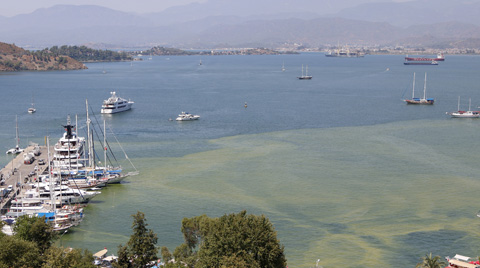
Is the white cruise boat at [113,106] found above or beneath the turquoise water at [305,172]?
above

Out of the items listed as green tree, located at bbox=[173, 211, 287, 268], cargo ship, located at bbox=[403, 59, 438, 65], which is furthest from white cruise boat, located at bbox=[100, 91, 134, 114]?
cargo ship, located at bbox=[403, 59, 438, 65]

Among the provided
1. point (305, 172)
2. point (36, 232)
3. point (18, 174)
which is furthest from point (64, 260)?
point (305, 172)

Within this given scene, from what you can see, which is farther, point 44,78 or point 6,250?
point 44,78

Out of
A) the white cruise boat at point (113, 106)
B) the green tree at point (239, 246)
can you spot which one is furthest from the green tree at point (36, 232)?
the white cruise boat at point (113, 106)

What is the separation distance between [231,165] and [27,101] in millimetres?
35716

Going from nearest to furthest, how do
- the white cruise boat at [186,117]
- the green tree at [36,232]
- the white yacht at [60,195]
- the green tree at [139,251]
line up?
the green tree at [139,251]
the green tree at [36,232]
the white yacht at [60,195]
the white cruise boat at [186,117]

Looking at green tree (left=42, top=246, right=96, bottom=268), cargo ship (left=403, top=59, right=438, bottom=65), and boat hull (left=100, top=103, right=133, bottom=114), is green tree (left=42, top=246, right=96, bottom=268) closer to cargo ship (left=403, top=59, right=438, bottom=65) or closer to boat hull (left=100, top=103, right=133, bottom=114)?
boat hull (left=100, top=103, right=133, bottom=114)

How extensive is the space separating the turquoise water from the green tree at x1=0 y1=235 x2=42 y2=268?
4.72m

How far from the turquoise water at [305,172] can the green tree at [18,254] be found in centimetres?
472

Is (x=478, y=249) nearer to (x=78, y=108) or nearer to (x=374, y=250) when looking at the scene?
(x=374, y=250)

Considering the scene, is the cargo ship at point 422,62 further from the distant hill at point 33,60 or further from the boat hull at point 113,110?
the boat hull at point 113,110

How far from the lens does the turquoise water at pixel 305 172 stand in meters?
20.4

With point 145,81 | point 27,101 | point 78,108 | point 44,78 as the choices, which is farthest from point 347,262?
point 44,78

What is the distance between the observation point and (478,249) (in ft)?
62.7
